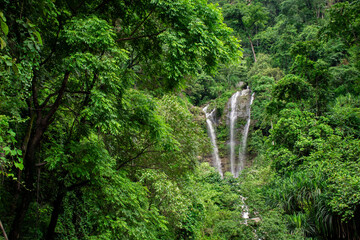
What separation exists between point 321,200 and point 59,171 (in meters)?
8.24

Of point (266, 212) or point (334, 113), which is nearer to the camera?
point (266, 212)

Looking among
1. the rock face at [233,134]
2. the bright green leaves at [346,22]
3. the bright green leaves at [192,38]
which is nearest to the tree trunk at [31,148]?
the bright green leaves at [192,38]

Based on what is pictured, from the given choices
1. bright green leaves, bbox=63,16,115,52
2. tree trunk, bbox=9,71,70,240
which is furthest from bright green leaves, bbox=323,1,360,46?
tree trunk, bbox=9,71,70,240

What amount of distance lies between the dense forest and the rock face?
797 centimetres

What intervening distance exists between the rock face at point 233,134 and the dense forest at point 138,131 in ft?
26.1

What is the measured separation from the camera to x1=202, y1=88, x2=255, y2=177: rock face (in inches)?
821

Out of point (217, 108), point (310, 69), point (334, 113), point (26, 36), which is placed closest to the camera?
point (26, 36)

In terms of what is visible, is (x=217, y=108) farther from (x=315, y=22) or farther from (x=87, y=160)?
(x=87, y=160)

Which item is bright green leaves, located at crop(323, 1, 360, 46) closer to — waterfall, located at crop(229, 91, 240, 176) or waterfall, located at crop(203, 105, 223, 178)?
waterfall, located at crop(203, 105, 223, 178)

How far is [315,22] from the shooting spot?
1091 inches

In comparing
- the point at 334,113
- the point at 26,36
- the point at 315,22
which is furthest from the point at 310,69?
the point at 315,22

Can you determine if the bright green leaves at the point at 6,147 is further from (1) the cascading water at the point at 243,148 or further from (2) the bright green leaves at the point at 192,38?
(1) the cascading water at the point at 243,148

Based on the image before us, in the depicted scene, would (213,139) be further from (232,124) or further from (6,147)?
(6,147)

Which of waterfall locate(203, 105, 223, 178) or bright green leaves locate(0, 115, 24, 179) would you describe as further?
waterfall locate(203, 105, 223, 178)
